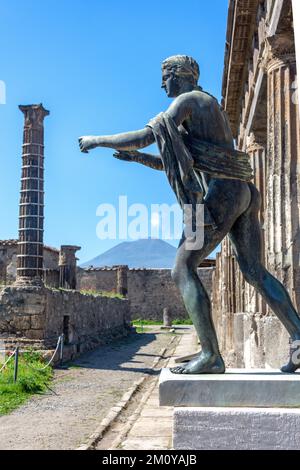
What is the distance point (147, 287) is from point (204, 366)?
1401 inches

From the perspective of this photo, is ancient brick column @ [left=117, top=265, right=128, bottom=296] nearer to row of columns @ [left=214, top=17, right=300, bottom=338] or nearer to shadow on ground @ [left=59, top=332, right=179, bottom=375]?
shadow on ground @ [left=59, top=332, right=179, bottom=375]

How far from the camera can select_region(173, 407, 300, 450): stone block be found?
2.55 metres

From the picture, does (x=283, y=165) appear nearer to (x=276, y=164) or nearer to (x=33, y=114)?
(x=276, y=164)

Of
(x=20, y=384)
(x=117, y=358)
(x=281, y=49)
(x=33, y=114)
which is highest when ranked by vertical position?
(x=33, y=114)

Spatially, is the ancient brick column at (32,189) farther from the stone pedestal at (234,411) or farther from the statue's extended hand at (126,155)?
the stone pedestal at (234,411)

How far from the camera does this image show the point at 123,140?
3.20 metres

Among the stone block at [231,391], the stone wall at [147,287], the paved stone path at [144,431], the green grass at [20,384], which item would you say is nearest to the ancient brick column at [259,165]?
the paved stone path at [144,431]

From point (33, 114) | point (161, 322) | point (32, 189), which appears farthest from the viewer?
point (161, 322)

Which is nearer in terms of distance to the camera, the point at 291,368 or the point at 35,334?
the point at 291,368

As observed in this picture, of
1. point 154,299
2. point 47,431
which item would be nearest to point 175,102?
point 47,431

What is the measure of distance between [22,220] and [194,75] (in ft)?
44.6

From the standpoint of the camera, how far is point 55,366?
43.3 ft

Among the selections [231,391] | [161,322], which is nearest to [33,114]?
[231,391]

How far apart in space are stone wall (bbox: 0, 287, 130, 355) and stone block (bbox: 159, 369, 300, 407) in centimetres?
1161
